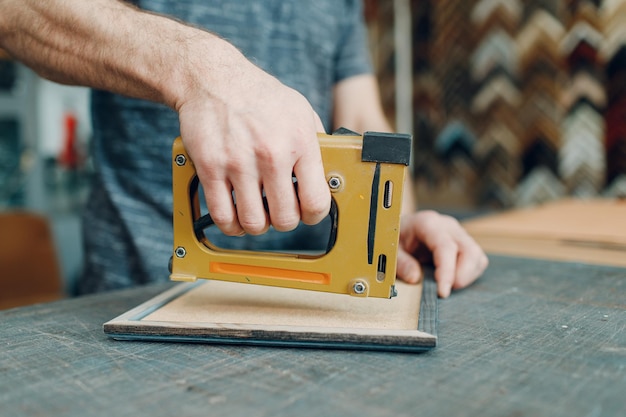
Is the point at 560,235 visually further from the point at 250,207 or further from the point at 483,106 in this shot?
the point at 483,106

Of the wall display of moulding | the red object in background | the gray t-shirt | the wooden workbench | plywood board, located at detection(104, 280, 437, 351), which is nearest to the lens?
the wooden workbench

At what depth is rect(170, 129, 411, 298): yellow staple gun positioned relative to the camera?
0.68 meters

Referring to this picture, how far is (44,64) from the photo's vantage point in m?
0.88

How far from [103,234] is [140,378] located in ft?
2.60

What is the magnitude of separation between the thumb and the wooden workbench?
143 mm

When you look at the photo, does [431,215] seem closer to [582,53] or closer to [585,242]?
[585,242]

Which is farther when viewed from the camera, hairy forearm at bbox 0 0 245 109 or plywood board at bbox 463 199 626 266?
plywood board at bbox 463 199 626 266

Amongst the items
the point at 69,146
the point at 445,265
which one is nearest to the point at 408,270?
the point at 445,265

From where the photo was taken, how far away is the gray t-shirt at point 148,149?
119 cm

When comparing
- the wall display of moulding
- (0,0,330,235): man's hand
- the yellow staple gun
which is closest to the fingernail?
the yellow staple gun

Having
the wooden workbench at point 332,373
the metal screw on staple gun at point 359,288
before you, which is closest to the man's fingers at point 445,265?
the wooden workbench at point 332,373

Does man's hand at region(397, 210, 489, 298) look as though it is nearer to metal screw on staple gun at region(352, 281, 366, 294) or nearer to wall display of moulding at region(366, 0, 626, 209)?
metal screw on staple gun at region(352, 281, 366, 294)

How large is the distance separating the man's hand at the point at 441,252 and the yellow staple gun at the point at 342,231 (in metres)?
0.23

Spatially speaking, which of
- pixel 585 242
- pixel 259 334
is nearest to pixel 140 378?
pixel 259 334
